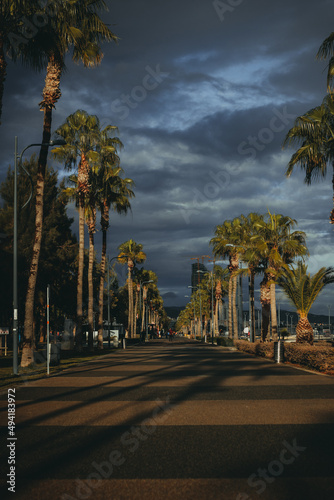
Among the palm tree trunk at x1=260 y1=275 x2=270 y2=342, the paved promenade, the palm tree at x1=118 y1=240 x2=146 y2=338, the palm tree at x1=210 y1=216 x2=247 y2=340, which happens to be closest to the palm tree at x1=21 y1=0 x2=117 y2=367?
the paved promenade

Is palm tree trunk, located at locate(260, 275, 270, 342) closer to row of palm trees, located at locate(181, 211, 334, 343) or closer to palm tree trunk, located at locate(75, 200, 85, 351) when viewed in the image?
row of palm trees, located at locate(181, 211, 334, 343)

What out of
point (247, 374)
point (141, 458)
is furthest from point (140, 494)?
point (247, 374)

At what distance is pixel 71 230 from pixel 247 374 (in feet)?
118

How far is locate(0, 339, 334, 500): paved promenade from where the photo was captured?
562cm

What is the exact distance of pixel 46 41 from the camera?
20812mm

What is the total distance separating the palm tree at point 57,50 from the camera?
20.9 metres

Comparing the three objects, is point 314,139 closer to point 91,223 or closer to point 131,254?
point 91,223

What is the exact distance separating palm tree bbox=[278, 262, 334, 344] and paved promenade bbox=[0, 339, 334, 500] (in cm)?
1279

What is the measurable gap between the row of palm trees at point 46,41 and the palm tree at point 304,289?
40.6 feet

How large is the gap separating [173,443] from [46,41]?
17401 millimetres

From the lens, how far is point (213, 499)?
5215 mm

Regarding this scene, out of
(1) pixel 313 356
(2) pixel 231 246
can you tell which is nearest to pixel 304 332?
(1) pixel 313 356

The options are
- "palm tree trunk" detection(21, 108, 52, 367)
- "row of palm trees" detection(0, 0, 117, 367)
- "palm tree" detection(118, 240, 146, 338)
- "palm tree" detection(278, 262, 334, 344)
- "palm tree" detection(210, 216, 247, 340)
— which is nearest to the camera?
"row of palm trees" detection(0, 0, 117, 367)

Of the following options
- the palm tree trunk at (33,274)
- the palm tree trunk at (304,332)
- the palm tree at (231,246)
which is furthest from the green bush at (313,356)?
the palm tree at (231,246)
